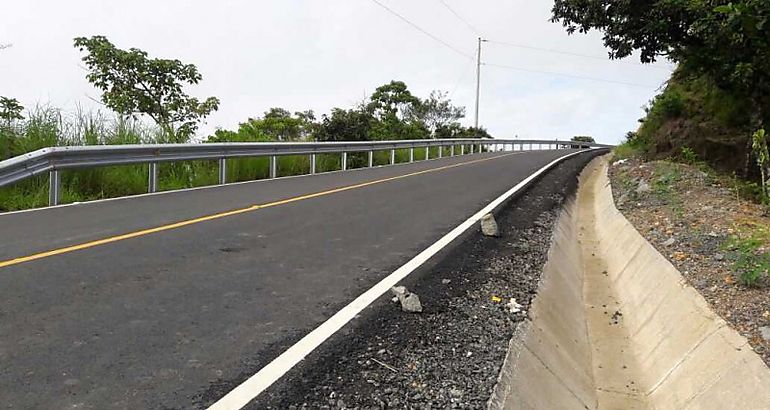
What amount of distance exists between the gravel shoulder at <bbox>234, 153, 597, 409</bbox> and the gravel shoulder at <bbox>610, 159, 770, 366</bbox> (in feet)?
5.02

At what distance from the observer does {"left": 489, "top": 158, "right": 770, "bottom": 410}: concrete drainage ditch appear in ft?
12.4

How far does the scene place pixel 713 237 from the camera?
6855 millimetres

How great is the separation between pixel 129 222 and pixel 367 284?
3809mm

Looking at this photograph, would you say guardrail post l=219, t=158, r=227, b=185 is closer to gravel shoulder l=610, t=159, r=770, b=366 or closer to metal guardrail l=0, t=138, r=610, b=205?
metal guardrail l=0, t=138, r=610, b=205

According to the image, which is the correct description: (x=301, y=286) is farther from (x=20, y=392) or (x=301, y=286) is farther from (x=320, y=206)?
(x=320, y=206)

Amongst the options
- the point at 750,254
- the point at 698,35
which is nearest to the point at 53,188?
the point at 750,254

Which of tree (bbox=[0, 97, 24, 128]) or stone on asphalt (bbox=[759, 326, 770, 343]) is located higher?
tree (bbox=[0, 97, 24, 128])

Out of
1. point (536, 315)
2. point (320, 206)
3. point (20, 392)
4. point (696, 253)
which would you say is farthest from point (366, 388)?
point (320, 206)

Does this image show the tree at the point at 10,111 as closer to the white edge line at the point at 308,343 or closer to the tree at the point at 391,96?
the white edge line at the point at 308,343

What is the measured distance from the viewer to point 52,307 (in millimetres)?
4344

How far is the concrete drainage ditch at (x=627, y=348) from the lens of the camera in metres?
3.78

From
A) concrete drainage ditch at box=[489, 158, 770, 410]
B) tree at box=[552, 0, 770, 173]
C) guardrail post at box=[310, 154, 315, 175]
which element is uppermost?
tree at box=[552, 0, 770, 173]

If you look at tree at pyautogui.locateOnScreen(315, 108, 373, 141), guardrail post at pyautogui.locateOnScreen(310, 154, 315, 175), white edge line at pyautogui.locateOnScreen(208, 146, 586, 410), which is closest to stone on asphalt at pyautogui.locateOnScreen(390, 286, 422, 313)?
white edge line at pyautogui.locateOnScreen(208, 146, 586, 410)

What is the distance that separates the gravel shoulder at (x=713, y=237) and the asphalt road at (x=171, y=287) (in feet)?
9.00
